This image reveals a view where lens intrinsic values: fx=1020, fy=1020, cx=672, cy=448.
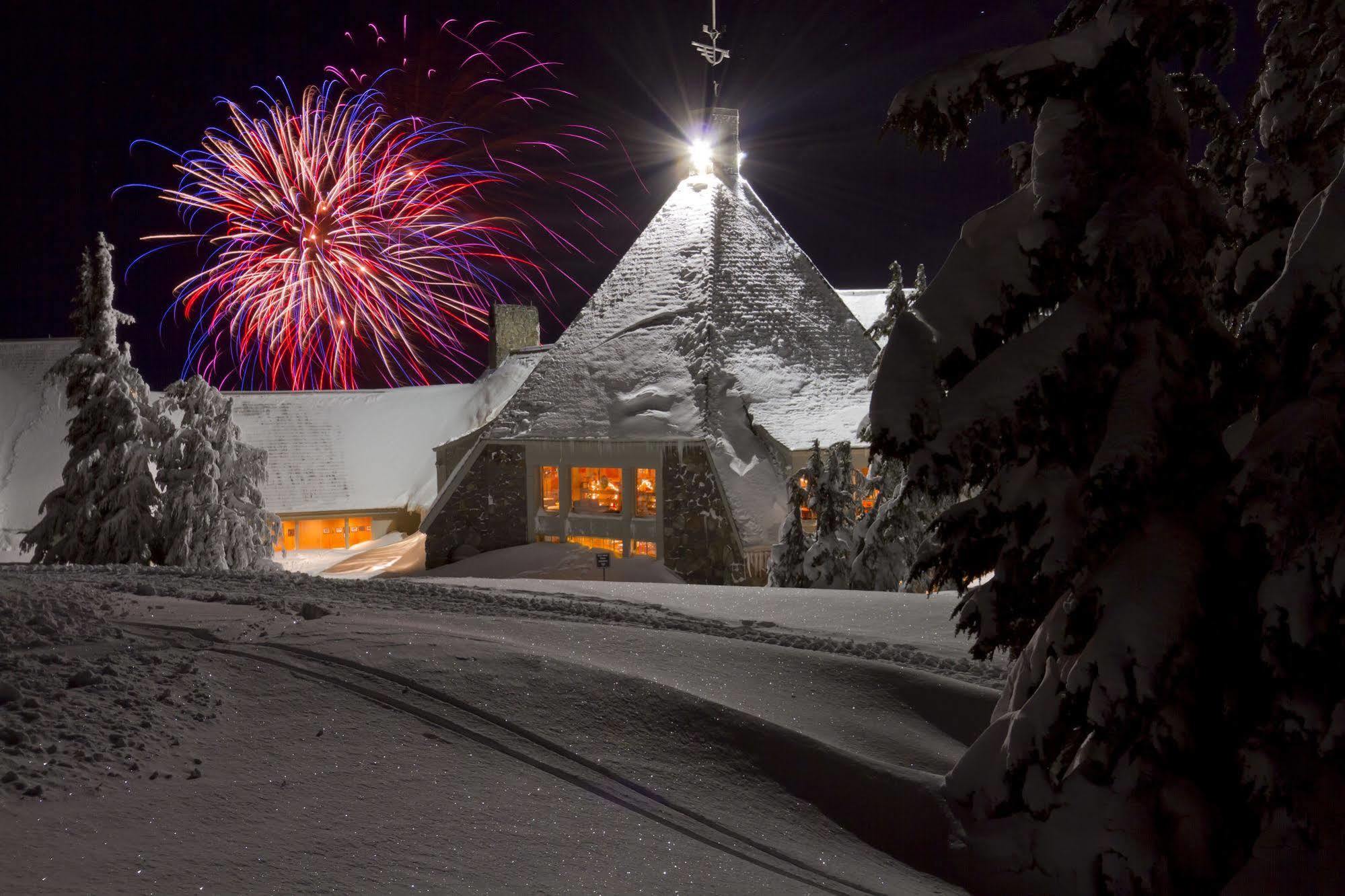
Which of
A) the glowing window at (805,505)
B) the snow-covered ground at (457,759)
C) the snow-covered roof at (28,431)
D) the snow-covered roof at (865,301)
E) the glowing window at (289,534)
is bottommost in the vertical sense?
the snow-covered ground at (457,759)

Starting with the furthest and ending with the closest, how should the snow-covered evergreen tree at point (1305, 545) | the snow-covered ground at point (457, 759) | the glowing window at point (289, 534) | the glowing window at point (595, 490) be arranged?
the glowing window at point (289, 534) → the glowing window at point (595, 490) → the snow-covered evergreen tree at point (1305, 545) → the snow-covered ground at point (457, 759)

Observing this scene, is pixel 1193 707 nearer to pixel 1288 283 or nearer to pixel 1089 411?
pixel 1089 411

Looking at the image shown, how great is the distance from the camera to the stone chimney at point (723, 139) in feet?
106

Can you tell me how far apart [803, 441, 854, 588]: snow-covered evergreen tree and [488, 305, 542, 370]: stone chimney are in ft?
87.4

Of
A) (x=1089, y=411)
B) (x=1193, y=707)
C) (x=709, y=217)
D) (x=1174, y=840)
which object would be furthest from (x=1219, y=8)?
(x=709, y=217)

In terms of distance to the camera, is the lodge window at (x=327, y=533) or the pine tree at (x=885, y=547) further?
the lodge window at (x=327, y=533)

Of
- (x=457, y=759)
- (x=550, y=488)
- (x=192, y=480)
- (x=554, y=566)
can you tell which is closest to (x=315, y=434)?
(x=192, y=480)

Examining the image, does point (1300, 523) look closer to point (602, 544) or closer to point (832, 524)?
point (832, 524)

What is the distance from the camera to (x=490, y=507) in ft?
95.1

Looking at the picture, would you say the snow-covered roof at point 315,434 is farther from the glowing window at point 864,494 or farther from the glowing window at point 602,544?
the glowing window at point 864,494

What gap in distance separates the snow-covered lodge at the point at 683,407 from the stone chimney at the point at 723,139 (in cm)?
6

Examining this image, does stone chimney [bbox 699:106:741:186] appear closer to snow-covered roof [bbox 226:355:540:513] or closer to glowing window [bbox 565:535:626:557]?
glowing window [bbox 565:535:626:557]

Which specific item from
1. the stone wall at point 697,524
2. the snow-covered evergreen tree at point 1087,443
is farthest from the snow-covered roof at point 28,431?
the snow-covered evergreen tree at point 1087,443

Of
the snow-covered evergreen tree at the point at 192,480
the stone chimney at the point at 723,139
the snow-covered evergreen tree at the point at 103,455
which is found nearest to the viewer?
the snow-covered evergreen tree at the point at 103,455
